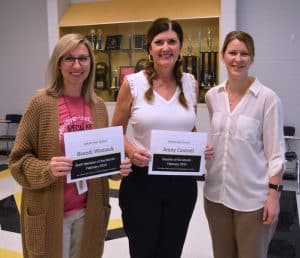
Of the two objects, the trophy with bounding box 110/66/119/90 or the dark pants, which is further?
the trophy with bounding box 110/66/119/90

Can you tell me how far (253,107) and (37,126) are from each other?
102 cm

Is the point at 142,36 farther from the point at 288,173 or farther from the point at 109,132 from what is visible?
the point at 109,132

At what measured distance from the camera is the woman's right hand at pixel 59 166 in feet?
5.04

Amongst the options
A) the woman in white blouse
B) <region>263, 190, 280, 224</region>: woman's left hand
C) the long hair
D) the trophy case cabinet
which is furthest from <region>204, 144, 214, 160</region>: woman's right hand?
the trophy case cabinet

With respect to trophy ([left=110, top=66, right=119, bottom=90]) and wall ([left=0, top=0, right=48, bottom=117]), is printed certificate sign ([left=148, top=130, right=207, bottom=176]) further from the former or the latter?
wall ([left=0, top=0, right=48, bottom=117])

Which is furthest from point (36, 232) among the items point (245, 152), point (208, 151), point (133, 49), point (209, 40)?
point (133, 49)

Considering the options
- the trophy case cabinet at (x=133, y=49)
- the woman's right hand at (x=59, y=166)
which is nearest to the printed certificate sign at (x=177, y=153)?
the woman's right hand at (x=59, y=166)

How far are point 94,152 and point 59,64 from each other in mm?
427

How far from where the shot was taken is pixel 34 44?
22.0 ft

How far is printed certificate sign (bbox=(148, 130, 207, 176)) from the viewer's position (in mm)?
1827

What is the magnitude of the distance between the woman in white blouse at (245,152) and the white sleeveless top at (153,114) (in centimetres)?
16

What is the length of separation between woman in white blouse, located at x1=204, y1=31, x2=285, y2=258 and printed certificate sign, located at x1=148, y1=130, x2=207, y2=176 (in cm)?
7

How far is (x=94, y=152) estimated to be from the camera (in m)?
1.63

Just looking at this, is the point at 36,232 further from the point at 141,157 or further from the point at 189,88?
the point at 189,88
